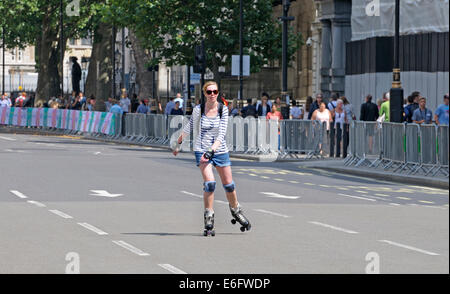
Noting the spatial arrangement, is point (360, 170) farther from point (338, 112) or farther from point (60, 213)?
point (60, 213)

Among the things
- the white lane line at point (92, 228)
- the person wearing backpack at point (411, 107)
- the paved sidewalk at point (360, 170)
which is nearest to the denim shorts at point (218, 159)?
the white lane line at point (92, 228)

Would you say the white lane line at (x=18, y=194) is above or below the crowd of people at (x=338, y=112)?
below

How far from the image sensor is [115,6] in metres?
51.2

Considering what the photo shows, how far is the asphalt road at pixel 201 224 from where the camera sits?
11.9 metres

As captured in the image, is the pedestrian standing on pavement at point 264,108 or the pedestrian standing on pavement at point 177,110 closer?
the pedestrian standing on pavement at point 264,108

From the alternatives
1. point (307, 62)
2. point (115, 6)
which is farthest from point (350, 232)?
point (307, 62)

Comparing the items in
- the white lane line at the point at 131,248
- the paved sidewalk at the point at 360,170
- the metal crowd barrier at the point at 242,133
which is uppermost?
the metal crowd barrier at the point at 242,133

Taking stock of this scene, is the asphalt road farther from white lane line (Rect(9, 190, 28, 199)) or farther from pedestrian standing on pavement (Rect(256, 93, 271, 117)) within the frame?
pedestrian standing on pavement (Rect(256, 93, 271, 117))

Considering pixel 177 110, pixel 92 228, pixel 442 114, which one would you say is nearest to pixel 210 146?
pixel 92 228

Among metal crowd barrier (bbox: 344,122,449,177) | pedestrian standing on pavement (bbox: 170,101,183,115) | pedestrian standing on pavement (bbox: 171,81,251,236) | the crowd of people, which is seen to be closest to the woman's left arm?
pedestrian standing on pavement (bbox: 171,81,251,236)

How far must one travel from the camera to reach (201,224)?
15875 mm

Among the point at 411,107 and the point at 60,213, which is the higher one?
the point at 411,107

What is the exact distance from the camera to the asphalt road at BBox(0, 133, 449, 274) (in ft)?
39.1

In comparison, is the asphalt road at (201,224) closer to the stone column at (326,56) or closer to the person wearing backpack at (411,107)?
the person wearing backpack at (411,107)
